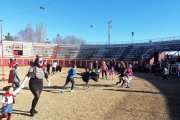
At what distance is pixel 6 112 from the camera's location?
943 centimetres

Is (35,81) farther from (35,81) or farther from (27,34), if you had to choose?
(27,34)

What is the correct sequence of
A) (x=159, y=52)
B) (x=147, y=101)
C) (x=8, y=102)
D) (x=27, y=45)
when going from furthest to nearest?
(x=27, y=45) < (x=159, y=52) < (x=147, y=101) < (x=8, y=102)

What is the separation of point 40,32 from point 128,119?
117 m

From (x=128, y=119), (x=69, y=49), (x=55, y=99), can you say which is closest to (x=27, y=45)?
(x=69, y=49)

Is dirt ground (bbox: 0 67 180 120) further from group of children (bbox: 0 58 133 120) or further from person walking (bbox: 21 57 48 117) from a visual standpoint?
group of children (bbox: 0 58 133 120)

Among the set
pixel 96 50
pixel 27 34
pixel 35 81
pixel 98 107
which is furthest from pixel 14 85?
pixel 27 34

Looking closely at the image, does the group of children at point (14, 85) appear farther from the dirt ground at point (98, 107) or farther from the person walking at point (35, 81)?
the dirt ground at point (98, 107)

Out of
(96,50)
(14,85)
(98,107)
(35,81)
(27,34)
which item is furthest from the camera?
(27,34)

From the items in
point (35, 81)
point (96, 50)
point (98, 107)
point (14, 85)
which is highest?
point (96, 50)

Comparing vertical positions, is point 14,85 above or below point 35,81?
below

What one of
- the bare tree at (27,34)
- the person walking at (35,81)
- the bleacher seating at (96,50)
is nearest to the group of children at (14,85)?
the person walking at (35,81)

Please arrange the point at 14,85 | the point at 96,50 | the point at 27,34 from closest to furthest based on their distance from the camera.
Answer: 1. the point at 14,85
2. the point at 96,50
3. the point at 27,34

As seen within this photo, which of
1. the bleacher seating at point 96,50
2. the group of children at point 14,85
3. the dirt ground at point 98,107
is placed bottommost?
the dirt ground at point 98,107

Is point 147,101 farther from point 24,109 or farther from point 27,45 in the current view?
point 27,45
